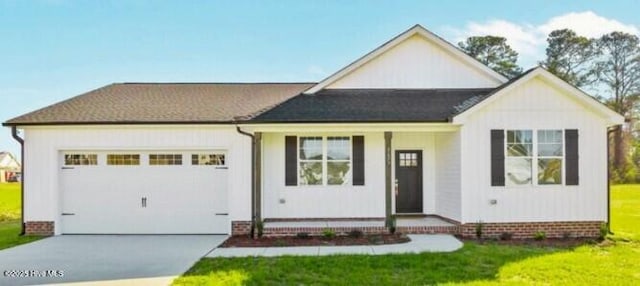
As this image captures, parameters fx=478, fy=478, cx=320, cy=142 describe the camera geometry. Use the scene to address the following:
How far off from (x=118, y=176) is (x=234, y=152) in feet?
9.98

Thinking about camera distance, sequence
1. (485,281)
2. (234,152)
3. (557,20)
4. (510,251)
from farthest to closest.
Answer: (557,20) < (234,152) < (510,251) < (485,281)

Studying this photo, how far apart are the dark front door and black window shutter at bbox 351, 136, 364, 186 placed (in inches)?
47.8

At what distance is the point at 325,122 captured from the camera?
11.2 meters

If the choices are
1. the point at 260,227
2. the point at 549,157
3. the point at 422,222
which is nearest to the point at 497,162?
the point at 549,157

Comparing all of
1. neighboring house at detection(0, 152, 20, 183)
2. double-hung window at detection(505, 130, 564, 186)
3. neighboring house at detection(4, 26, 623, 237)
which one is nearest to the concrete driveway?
neighboring house at detection(4, 26, 623, 237)

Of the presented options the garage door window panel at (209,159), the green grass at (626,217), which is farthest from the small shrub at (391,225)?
the green grass at (626,217)

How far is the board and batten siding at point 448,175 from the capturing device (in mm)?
11367

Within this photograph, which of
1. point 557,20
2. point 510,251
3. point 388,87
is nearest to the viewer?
point 510,251

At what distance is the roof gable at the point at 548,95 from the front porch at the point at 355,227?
259 centimetres

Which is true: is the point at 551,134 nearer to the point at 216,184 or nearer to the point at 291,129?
the point at 291,129

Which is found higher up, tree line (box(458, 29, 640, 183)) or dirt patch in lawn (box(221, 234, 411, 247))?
tree line (box(458, 29, 640, 183))

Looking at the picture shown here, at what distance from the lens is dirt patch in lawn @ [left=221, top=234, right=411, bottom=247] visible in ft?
33.9

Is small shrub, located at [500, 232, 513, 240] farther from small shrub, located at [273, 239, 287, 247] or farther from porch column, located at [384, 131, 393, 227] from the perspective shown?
small shrub, located at [273, 239, 287, 247]

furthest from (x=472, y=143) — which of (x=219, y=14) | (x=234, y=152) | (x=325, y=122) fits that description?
(x=219, y=14)
